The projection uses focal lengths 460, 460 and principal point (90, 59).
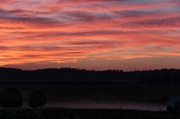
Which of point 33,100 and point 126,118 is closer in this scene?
point 126,118

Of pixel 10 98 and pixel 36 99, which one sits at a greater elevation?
pixel 10 98

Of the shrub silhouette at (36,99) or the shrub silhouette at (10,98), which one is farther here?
the shrub silhouette at (36,99)

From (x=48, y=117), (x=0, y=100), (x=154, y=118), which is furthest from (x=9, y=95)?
(x=154, y=118)

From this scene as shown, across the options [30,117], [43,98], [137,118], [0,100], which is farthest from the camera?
[43,98]

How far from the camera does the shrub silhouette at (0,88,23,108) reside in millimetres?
78181

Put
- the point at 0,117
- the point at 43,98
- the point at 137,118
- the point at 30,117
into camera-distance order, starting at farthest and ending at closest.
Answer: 1. the point at 43,98
2. the point at 137,118
3. the point at 30,117
4. the point at 0,117

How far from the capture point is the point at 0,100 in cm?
7788

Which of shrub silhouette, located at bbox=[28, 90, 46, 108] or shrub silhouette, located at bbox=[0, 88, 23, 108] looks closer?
shrub silhouette, located at bbox=[0, 88, 23, 108]

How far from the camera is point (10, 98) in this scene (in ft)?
259

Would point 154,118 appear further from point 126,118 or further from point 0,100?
point 0,100

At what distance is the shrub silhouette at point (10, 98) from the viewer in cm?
7818

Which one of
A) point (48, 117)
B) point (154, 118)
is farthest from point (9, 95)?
point (154, 118)

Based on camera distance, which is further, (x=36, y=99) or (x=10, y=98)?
(x=36, y=99)

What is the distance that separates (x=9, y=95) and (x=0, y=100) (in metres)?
1.74
